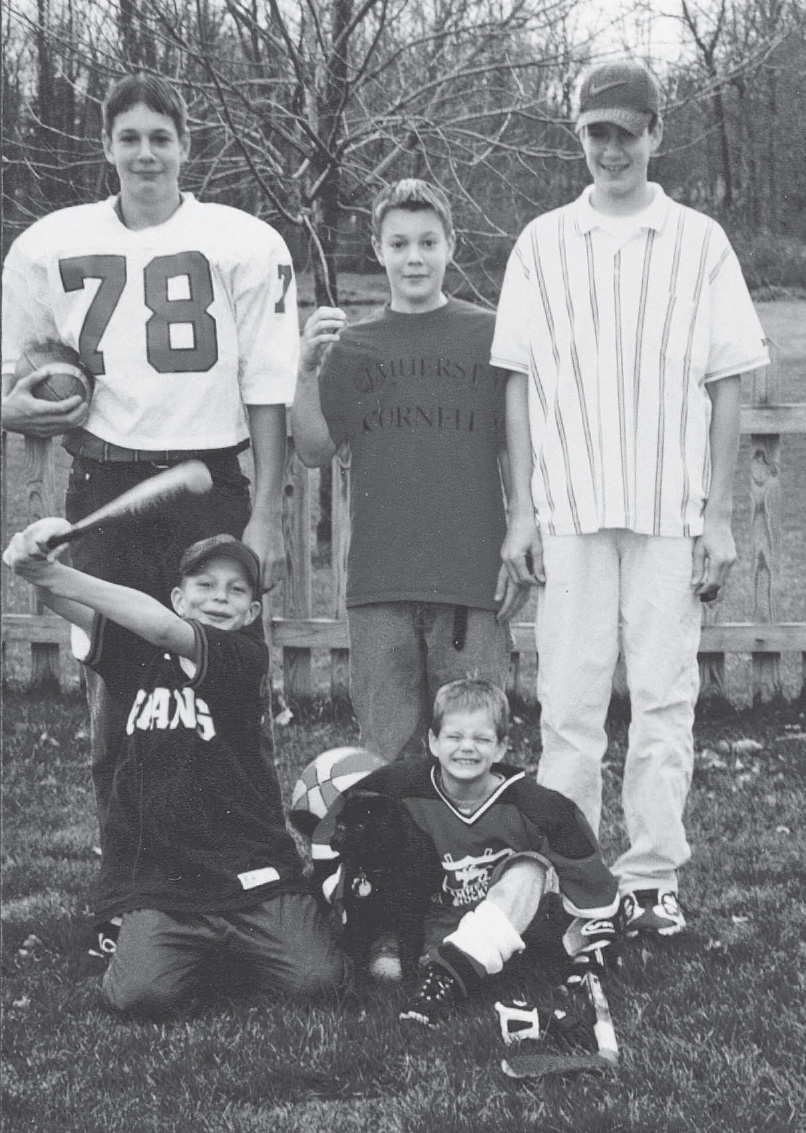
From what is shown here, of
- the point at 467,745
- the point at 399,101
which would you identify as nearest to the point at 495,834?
the point at 467,745

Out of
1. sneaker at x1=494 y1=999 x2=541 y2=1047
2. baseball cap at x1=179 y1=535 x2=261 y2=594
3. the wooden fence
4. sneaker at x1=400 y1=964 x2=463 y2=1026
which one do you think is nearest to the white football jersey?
baseball cap at x1=179 y1=535 x2=261 y2=594

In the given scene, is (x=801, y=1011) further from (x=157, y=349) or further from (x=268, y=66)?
(x=268, y=66)

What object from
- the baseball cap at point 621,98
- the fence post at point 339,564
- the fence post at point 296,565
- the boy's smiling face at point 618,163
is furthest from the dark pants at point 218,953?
the fence post at point 296,565

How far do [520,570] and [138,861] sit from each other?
1161 millimetres

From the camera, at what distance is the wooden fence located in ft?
19.4

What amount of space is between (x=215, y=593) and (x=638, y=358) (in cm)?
116

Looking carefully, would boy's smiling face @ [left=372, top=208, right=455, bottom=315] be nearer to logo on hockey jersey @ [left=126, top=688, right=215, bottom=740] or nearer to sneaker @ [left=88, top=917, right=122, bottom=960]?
Answer: logo on hockey jersey @ [left=126, top=688, right=215, bottom=740]

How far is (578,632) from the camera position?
3.51 meters

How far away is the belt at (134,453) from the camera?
138 inches

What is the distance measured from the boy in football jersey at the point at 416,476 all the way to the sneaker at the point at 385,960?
21.6 inches

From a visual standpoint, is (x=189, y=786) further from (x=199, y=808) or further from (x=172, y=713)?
(x=172, y=713)

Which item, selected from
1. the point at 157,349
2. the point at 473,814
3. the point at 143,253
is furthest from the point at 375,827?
the point at 143,253

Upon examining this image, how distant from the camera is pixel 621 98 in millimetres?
3381

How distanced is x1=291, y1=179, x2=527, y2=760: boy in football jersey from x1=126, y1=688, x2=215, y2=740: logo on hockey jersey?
0.52 m
